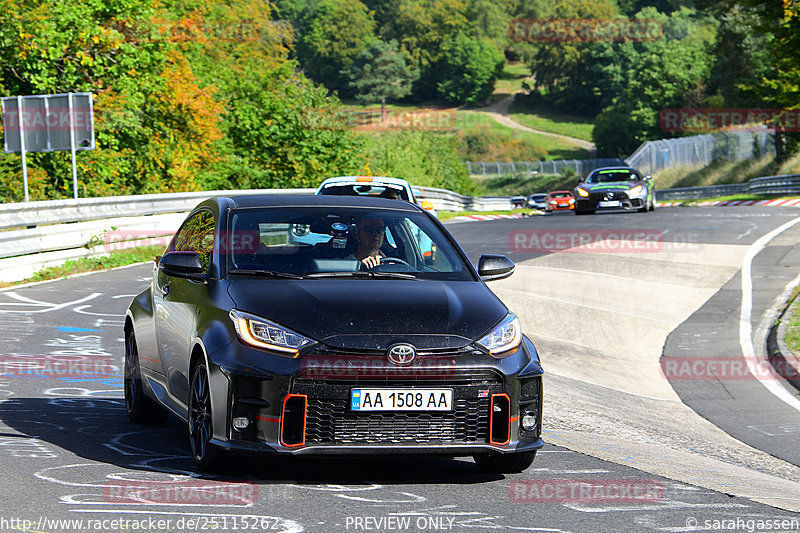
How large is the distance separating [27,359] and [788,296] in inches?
506

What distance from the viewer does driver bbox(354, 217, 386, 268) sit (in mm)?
6895

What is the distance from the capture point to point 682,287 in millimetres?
19922

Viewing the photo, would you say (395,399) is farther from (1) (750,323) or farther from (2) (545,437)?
(1) (750,323)

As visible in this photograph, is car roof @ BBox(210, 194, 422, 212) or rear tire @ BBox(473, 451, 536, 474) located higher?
car roof @ BBox(210, 194, 422, 212)

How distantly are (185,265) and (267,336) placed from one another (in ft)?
3.25

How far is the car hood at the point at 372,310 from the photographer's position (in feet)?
A: 19.5

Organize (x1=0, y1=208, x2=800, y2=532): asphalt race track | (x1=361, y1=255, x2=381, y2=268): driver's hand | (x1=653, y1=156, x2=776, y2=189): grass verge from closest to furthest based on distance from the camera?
(x1=0, y1=208, x2=800, y2=532): asphalt race track
(x1=361, y1=255, x2=381, y2=268): driver's hand
(x1=653, y1=156, x2=776, y2=189): grass verge

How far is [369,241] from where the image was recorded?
22.9ft

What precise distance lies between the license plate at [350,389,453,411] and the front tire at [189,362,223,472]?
0.81m

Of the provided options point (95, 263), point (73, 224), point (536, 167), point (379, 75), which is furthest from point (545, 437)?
point (379, 75)

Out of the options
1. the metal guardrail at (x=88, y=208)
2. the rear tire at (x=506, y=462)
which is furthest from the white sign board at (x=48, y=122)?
the rear tire at (x=506, y=462)

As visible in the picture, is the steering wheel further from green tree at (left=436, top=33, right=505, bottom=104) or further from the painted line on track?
green tree at (left=436, top=33, right=505, bottom=104)

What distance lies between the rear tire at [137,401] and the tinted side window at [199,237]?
2.58ft

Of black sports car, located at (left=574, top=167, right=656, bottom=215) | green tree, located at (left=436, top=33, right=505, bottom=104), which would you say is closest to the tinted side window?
black sports car, located at (left=574, top=167, right=656, bottom=215)
